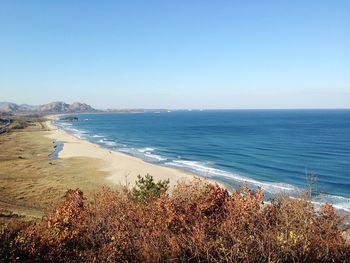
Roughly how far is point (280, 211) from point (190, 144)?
80454mm

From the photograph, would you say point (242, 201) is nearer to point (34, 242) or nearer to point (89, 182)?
point (34, 242)

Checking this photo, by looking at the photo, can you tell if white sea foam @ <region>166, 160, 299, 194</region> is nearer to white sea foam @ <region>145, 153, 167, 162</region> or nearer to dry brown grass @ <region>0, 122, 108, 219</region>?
white sea foam @ <region>145, 153, 167, 162</region>

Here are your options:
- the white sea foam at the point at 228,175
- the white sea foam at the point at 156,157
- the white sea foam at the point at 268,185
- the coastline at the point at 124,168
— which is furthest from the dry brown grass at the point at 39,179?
the white sea foam at the point at 268,185

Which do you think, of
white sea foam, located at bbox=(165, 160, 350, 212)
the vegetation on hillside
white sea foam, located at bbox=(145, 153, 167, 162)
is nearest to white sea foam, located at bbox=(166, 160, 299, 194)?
white sea foam, located at bbox=(165, 160, 350, 212)

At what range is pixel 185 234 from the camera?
11.9m

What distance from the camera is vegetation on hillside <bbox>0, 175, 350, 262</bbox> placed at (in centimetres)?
1078

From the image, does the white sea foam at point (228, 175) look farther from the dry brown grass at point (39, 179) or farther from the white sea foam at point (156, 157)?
the dry brown grass at point (39, 179)

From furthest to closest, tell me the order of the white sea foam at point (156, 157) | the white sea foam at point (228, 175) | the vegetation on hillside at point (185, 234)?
1. the white sea foam at point (156, 157)
2. the white sea foam at point (228, 175)
3. the vegetation on hillside at point (185, 234)

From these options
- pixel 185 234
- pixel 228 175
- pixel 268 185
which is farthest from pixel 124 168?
pixel 185 234

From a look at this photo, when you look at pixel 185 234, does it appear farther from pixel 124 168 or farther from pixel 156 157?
pixel 156 157

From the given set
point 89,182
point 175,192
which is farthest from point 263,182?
point 175,192

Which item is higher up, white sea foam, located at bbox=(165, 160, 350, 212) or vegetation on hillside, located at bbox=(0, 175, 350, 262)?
vegetation on hillside, located at bbox=(0, 175, 350, 262)

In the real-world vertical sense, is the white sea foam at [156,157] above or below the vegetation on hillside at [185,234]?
below

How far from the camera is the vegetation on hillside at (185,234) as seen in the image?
35.4 ft
